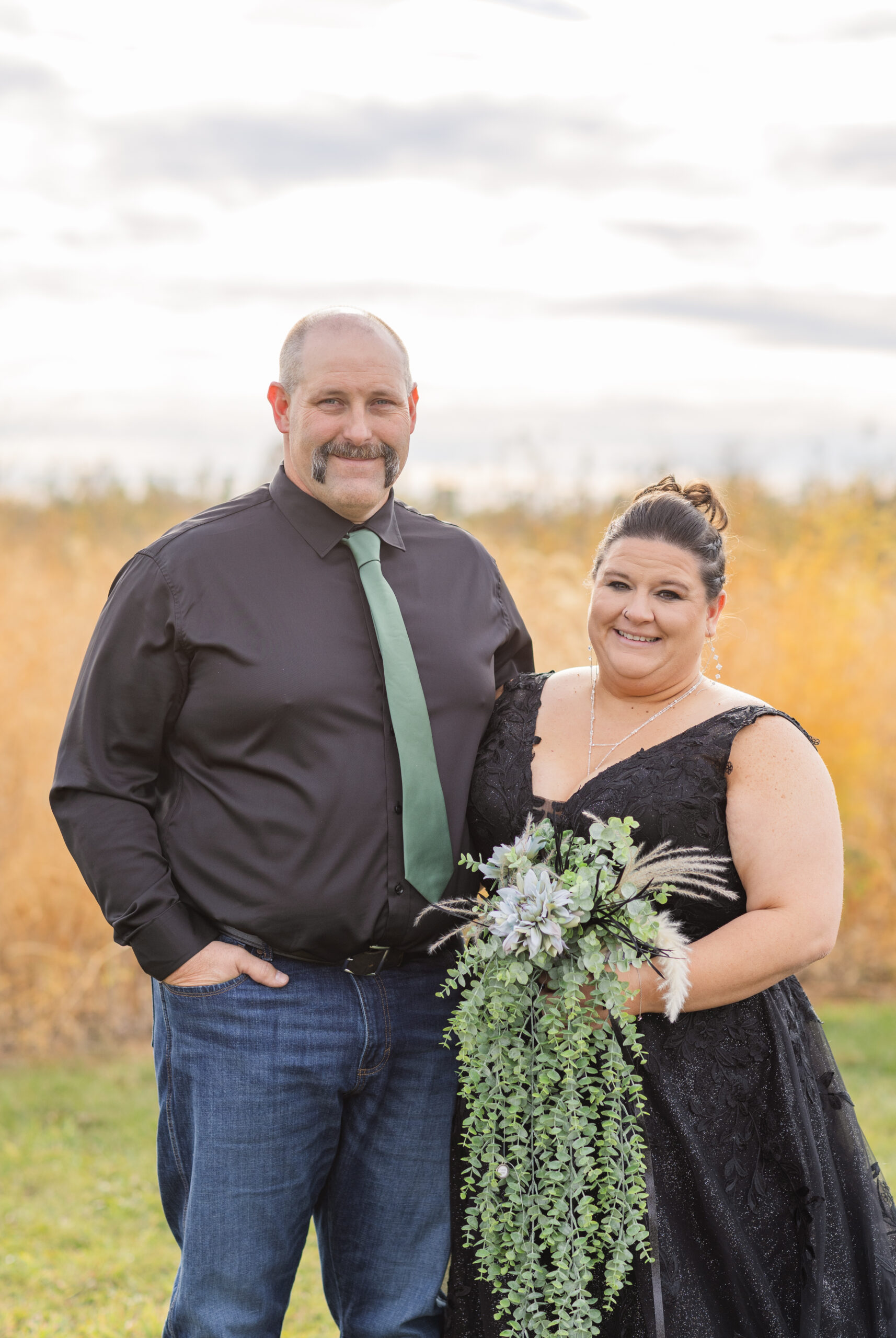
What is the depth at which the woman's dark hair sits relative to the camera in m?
2.73

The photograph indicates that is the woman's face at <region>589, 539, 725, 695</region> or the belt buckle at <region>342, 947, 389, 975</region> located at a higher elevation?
the woman's face at <region>589, 539, 725, 695</region>

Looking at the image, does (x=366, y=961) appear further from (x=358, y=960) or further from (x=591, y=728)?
(x=591, y=728)

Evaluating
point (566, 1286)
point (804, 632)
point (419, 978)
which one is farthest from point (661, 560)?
point (804, 632)

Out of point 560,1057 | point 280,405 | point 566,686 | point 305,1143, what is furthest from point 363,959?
point 280,405

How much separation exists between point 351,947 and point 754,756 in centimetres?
94

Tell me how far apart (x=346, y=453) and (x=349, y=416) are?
3.2 inches

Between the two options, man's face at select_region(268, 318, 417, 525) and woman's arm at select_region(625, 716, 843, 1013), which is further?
man's face at select_region(268, 318, 417, 525)

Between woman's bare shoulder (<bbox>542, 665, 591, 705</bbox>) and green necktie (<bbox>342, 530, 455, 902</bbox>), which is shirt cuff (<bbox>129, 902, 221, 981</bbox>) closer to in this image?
green necktie (<bbox>342, 530, 455, 902</bbox>)

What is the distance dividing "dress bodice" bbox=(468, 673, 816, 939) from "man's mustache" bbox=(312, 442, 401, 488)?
0.77m

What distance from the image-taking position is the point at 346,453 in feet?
8.96

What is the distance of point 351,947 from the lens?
2615 mm

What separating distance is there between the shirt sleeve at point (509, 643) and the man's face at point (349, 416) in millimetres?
495

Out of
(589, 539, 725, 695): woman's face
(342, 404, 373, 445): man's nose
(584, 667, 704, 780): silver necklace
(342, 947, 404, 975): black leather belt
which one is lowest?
(342, 947, 404, 975): black leather belt

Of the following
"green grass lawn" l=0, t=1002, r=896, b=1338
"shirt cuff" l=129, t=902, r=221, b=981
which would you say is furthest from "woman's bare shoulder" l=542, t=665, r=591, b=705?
"green grass lawn" l=0, t=1002, r=896, b=1338
